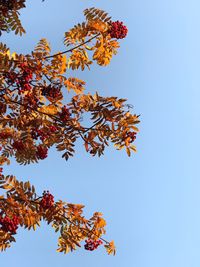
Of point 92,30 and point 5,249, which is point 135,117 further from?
point 5,249

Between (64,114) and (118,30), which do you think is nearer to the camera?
(64,114)

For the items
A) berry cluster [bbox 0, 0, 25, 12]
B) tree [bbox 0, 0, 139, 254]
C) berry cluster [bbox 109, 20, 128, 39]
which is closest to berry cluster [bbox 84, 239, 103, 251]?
tree [bbox 0, 0, 139, 254]

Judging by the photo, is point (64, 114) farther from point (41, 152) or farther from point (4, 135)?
point (4, 135)

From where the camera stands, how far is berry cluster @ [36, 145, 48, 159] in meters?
7.65

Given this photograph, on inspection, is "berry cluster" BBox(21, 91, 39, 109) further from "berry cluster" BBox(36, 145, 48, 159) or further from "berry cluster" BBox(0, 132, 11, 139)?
"berry cluster" BBox(0, 132, 11, 139)

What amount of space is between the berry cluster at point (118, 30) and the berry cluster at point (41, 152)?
2328 millimetres

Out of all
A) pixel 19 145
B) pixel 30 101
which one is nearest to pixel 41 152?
pixel 19 145

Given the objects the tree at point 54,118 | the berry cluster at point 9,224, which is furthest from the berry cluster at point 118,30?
the berry cluster at point 9,224

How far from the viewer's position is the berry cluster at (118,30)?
24.6ft

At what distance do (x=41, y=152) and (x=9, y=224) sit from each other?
177 centimetres

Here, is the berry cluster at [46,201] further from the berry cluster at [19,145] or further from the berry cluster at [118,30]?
the berry cluster at [118,30]

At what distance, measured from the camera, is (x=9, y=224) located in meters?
6.20

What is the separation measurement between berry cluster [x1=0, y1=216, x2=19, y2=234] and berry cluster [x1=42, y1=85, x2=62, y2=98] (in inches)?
85.1

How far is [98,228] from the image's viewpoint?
24.1 feet
